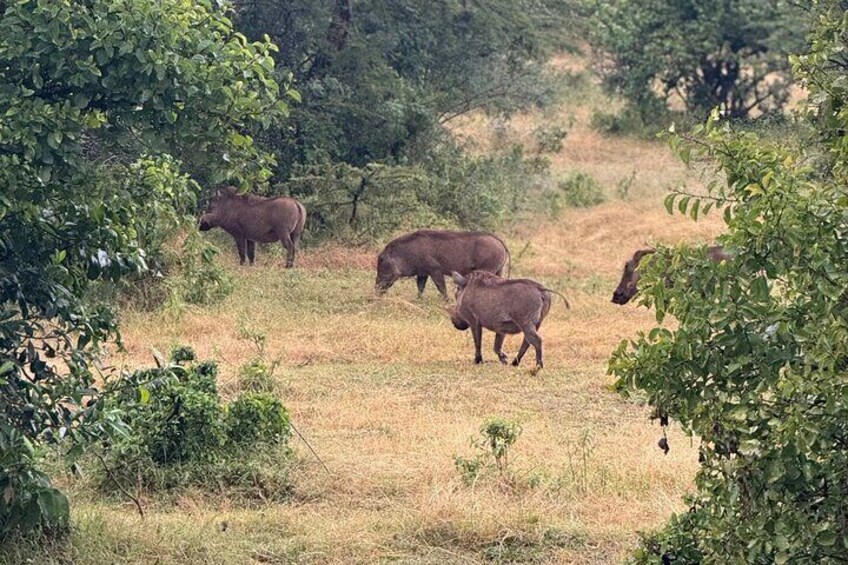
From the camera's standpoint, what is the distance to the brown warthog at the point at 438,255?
15.9 m

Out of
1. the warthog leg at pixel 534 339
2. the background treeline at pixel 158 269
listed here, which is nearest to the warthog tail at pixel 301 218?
the warthog leg at pixel 534 339

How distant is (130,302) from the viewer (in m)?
14.2

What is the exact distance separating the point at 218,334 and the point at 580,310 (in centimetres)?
416

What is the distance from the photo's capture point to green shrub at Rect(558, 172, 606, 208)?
904 inches

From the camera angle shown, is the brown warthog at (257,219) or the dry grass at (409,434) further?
the brown warthog at (257,219)

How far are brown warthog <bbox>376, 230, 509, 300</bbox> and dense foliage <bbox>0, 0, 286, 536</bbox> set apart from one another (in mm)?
8776

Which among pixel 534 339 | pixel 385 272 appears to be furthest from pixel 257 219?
pixel 534 339

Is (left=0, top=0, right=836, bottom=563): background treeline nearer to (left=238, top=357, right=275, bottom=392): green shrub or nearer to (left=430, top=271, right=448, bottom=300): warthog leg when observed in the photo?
(left=238, top=357, right=275, bottom=392): green shrub

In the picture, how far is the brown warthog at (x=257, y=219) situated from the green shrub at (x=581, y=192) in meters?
6.32

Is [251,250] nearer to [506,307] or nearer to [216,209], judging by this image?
[216,209]

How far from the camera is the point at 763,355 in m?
4.87

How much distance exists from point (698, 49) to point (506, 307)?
1615 cm

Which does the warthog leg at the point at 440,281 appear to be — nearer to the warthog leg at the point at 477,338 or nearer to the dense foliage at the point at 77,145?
the warthog leg at the point at 477,338

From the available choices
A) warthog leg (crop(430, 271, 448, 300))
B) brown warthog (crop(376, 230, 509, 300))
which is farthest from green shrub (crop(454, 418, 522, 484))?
warthog leg (crop(430, 271, 448, 300))
